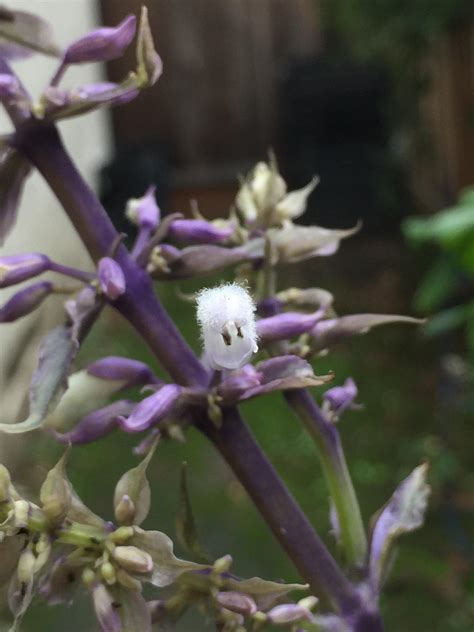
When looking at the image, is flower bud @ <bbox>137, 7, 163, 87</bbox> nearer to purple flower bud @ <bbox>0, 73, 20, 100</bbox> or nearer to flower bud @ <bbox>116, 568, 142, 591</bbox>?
purple flower bud @ <bbox>0, 73, 20, 100</bbox>

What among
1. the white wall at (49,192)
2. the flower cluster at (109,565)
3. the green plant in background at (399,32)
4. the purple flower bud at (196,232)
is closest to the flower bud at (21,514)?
the flower cluster at (109,565)

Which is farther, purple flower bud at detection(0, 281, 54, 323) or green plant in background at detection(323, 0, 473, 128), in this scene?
green plant in background at detection(323, 0, 473, 128)

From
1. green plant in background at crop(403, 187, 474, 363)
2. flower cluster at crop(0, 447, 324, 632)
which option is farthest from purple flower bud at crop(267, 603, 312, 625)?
green plant in background at crop(403, 187, 474, 363)

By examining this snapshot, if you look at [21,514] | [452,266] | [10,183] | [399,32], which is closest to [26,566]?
[21,514]

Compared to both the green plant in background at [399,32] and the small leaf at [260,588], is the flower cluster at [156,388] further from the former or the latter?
the green plant in background at [399,32]

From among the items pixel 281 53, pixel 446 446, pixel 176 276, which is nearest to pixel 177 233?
pixel 176 276

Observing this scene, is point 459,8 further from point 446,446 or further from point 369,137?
point 446,446

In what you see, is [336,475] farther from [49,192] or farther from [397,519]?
[49,192]
